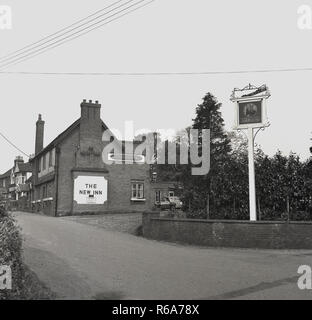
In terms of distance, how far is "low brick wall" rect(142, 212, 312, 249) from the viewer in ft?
52.8

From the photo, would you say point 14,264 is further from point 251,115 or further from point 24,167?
point 24,167

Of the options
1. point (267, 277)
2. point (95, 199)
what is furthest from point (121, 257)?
point (95, 199)

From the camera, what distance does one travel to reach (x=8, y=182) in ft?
284

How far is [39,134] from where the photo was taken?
5016 cm

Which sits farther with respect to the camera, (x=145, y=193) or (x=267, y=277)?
(x=145, y=193)

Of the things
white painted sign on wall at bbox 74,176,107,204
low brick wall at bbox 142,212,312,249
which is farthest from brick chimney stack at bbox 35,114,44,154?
low brick wall at bbox 142,212,312,249

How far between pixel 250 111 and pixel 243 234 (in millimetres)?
5226

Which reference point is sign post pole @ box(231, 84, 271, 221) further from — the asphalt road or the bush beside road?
the bush beside road

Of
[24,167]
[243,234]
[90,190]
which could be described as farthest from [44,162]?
[24,167]

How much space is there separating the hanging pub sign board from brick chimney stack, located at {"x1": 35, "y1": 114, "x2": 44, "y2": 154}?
34661 millimetres

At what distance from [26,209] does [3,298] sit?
45.7 meters

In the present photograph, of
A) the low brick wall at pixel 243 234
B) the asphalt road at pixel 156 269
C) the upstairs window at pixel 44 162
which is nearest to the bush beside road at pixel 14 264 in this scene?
the asphalt road at pixel 156 269

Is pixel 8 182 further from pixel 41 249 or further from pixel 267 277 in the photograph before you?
pixel 267 277

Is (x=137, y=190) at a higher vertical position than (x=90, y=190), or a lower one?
higher
